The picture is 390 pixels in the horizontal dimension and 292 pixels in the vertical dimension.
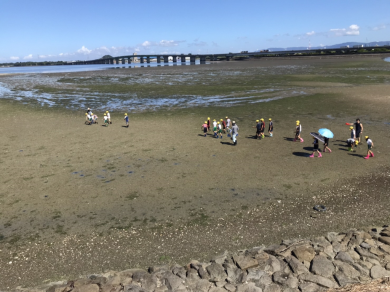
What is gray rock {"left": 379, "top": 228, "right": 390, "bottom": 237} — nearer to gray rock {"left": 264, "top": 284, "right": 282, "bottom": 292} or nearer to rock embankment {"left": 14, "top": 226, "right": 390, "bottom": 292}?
rock embankment {"left": 14, "top": 226, "right": 390, "bottom": 292}

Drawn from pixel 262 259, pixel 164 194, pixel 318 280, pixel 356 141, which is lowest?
pixel 318 280

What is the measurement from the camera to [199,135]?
81.1 ft

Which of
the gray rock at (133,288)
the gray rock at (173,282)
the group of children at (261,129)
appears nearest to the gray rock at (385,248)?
the gray rock at (173,282)

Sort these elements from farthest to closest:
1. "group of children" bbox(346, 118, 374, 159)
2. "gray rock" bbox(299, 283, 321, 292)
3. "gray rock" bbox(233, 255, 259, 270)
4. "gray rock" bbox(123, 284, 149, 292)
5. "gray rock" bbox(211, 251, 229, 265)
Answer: "group of children" bbox(346, 118, 374, 159) < "gray rock" bbox(211, 251, 229, 265) < "gray rock" bbox(233, 255, 259, 270) < "gray rock" bbox(123, 284, 149, 292) < "gray rock" bbox(299, 283, 321, 292)

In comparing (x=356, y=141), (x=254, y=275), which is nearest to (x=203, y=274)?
(x=254, y=275)

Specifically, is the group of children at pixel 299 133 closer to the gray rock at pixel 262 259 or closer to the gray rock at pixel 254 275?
the gray rock at pixel 262 259

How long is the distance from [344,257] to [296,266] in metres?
1.83

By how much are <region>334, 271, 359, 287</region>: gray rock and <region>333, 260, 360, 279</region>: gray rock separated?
5.2 inches

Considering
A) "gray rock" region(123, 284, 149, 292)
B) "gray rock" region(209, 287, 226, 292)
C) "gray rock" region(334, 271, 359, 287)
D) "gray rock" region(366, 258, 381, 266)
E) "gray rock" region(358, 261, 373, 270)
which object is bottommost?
"gray rock" region(209, 287, 226, 292)

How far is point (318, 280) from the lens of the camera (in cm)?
895

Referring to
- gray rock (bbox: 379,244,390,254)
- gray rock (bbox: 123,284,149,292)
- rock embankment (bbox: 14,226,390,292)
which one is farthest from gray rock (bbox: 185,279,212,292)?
gray rock (bbox: 379,244,390,254)

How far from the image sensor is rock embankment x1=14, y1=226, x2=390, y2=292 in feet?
29.3

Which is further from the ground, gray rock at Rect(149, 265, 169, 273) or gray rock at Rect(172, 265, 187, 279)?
gray rock at Rect(172, 265, 187, 279)

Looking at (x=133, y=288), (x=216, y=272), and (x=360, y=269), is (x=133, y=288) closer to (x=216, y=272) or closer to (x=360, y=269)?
(x=216, y=272)
